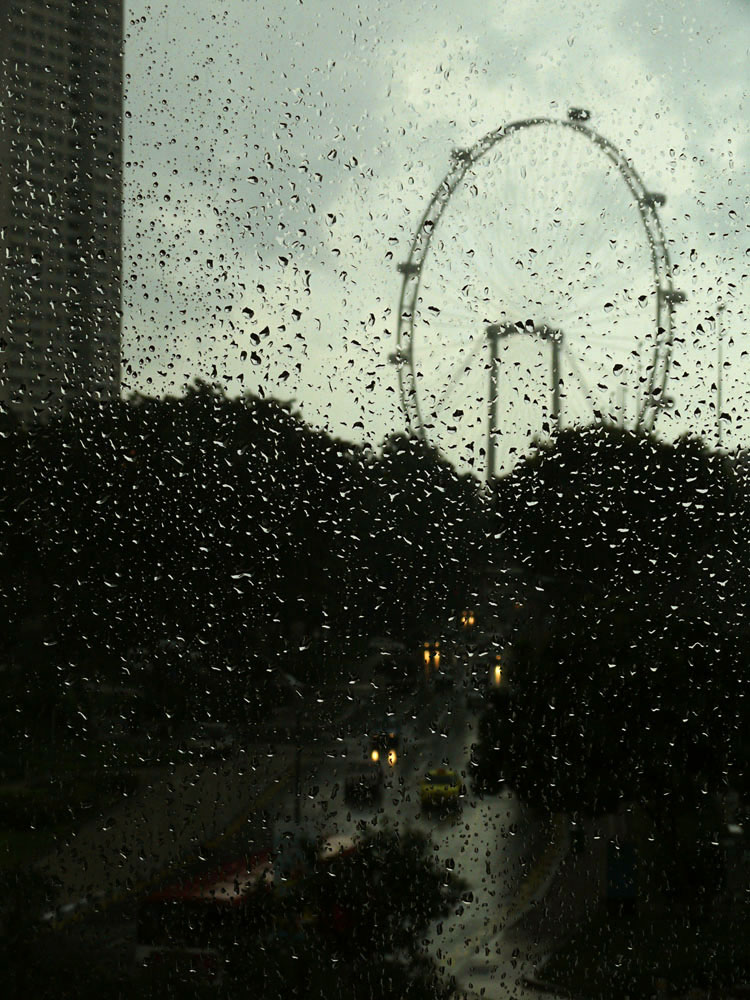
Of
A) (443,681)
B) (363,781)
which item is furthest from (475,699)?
(363,781)

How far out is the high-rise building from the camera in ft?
4.12

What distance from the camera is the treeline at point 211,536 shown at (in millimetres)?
1188

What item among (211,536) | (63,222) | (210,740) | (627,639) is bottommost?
(210,740)

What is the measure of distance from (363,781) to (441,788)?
10 centimetres

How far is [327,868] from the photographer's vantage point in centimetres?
116

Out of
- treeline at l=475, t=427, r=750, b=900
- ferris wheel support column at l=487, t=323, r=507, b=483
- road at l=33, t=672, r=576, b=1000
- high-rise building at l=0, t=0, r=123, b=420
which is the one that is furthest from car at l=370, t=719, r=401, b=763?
high-rise building at l=0, t=0, r=123, b=420

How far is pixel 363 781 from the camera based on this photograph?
115cm

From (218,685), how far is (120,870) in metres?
0.28

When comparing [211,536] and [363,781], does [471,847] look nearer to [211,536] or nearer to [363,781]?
[363,781]

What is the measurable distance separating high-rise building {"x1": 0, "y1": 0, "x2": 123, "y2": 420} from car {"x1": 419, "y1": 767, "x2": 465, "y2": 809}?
680 millimetres

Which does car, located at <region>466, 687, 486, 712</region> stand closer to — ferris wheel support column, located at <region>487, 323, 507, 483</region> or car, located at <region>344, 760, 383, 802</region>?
car, located at <region>344, 760, 383, 802</region>

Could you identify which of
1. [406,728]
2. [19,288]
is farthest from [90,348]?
[406,728]

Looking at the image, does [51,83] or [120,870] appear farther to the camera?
[51,83]

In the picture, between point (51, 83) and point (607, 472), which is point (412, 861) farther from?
point (51, 83)
